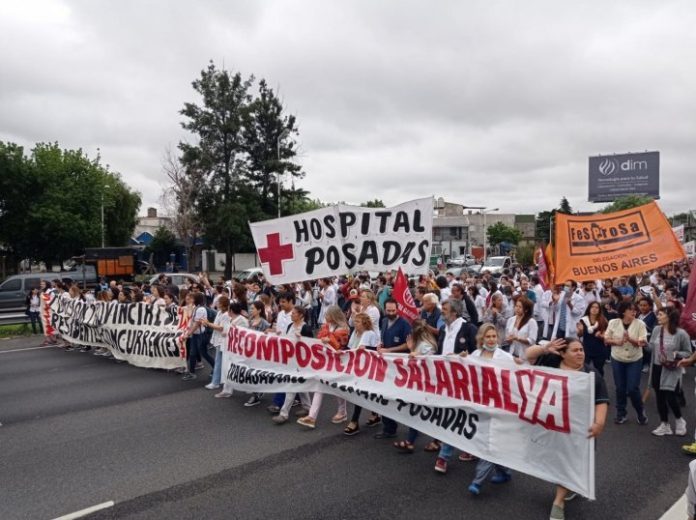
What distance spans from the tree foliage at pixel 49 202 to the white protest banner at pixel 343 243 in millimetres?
30551

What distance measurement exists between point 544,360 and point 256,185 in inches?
1393

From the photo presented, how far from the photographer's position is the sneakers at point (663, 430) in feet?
21.1

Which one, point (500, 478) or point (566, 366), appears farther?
point (500, 478)

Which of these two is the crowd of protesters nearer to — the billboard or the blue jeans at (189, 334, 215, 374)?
the blue jeans at (189, 334, 215, 374)

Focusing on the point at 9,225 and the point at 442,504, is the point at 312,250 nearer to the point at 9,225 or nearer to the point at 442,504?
the point at 442,504

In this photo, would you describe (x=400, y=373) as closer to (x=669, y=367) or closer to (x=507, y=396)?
(x=507, y=396)

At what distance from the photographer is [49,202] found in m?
33.9

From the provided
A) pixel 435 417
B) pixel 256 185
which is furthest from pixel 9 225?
pixel 435 417

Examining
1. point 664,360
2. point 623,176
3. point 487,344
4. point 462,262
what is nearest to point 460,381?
point 487,344

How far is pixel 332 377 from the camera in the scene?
267 inches

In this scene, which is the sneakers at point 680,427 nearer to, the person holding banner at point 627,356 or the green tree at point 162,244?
the person holding banner at point 627,356

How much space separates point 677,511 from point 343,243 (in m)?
5.47

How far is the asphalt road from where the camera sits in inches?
183

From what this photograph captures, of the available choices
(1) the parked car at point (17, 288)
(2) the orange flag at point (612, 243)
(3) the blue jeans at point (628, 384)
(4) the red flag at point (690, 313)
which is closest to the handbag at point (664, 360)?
(3) the blue jeans at point (628, 384)
